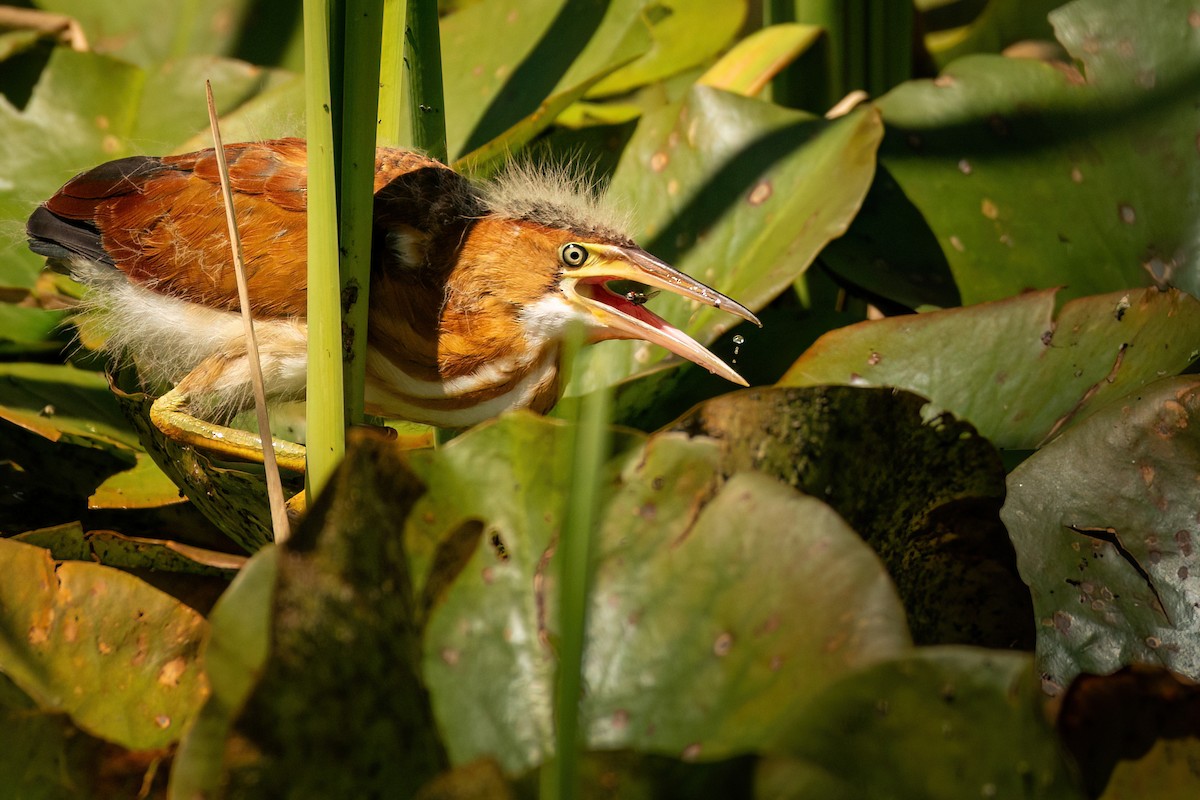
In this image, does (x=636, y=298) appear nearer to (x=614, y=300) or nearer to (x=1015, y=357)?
(x=614, y=300)

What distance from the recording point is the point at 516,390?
4.76 ft

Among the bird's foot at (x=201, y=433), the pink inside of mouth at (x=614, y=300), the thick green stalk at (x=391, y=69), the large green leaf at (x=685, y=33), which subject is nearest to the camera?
the thick green stalk at (x=391, y=69)

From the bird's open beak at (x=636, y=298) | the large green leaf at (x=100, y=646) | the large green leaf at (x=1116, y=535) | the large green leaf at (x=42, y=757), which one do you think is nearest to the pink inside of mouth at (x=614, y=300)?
the bird's open beak at (x=636, y=298)

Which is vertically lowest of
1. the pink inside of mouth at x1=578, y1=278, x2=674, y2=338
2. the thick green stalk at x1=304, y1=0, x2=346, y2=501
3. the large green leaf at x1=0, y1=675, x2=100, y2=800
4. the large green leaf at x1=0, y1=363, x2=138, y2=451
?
the large green leaf at x1=0, y1=363, x2=138, y2=451

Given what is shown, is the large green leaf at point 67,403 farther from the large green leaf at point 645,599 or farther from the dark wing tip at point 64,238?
the large green leaf at point 645,599

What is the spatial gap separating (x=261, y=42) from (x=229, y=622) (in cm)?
171

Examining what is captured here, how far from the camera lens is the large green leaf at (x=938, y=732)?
0.62 metres

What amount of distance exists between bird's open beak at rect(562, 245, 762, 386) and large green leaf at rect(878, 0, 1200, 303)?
335mm

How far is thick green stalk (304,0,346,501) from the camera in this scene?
77 centimetres

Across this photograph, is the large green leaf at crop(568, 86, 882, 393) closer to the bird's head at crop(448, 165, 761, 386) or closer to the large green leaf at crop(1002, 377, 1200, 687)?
the bird's head at crop(448, 165, 761, 386)

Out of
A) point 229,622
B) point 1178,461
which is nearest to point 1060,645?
point 1178,461

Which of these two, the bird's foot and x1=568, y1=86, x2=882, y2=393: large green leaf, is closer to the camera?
x1=568, y1=86, x2=882, y2=393: large green leaf

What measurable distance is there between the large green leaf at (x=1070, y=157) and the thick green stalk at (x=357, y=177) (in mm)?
747

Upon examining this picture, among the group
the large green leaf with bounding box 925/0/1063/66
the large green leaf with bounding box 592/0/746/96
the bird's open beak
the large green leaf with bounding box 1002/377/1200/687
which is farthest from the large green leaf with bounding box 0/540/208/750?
the large green leaf with bounding box 925/0/1063/66
